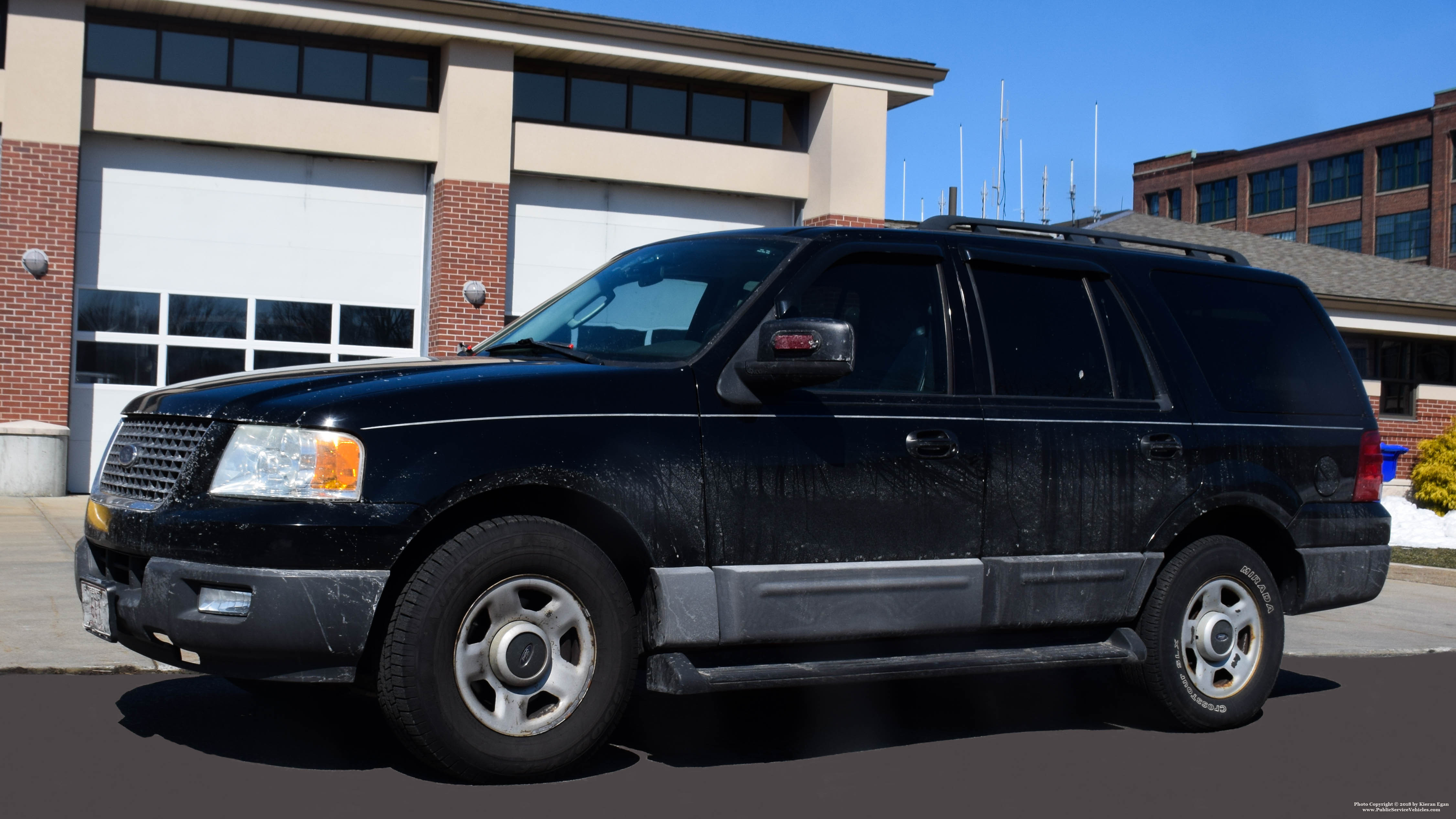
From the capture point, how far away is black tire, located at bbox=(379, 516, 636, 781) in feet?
14.5

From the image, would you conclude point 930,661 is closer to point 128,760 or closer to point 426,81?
point 128,760

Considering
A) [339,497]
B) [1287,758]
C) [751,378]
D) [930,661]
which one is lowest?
[1287,758]

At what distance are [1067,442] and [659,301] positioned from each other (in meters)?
1.73

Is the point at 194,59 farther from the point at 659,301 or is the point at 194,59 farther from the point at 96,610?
the point at 96,610

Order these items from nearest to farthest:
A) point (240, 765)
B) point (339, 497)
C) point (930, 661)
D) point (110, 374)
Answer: point (339, 497) → point (240, 765) → point (930, 661) → point (110, 374)

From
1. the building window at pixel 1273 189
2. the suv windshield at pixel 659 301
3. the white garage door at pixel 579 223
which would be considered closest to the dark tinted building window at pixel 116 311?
the white garage door at pixel 579 223

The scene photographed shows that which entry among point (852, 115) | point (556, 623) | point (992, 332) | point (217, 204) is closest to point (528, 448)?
point (556, 623)

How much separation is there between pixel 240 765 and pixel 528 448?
1450 millimetres

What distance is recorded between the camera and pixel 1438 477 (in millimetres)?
24297

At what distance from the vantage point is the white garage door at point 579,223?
19641 mm

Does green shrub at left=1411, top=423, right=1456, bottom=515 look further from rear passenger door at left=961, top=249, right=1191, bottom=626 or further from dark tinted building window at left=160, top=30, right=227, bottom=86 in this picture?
rear passenger door at left=961, top=249, right=1191, bottom=626

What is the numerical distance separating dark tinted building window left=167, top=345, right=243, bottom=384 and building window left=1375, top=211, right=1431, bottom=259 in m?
49.2

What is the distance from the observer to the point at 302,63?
18719 mm

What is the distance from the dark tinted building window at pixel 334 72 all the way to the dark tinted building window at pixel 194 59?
39.8 inches
